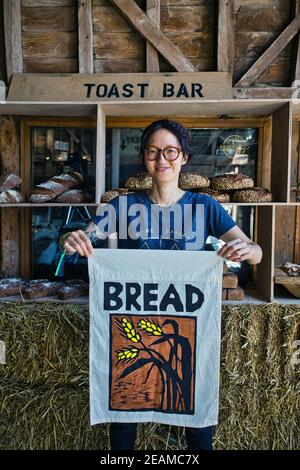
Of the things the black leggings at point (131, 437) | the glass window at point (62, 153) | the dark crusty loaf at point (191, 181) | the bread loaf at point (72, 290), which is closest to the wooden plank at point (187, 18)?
the glass window at point (62, 153)

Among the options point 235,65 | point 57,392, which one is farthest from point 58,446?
point 235,65

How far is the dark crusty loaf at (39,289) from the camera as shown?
1.97 meters

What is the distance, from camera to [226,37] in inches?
79.4

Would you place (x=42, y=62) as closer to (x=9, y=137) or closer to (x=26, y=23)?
(x=26, y=23)

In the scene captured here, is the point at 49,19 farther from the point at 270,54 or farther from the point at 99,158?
the point at 270,54

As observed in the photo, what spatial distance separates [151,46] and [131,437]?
2.07 metres

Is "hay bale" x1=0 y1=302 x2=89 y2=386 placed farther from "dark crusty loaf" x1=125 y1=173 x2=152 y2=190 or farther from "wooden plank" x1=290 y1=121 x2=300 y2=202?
"wooden plank" x1=290 y1=121 x2=300 y2=202

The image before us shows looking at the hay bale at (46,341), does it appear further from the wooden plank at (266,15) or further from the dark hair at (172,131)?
the wooden plank at (266,15)

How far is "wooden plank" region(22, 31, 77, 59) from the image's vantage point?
2.08 m

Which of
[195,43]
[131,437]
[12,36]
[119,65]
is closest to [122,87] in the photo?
[119,65]

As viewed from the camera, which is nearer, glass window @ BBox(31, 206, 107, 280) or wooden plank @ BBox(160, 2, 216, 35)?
wooden plank @ BBox(160, 2, 216, 35)

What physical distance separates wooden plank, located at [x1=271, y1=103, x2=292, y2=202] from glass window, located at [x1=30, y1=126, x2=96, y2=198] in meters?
1.12

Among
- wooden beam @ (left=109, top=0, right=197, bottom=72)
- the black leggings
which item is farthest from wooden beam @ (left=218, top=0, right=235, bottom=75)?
the black leggings
